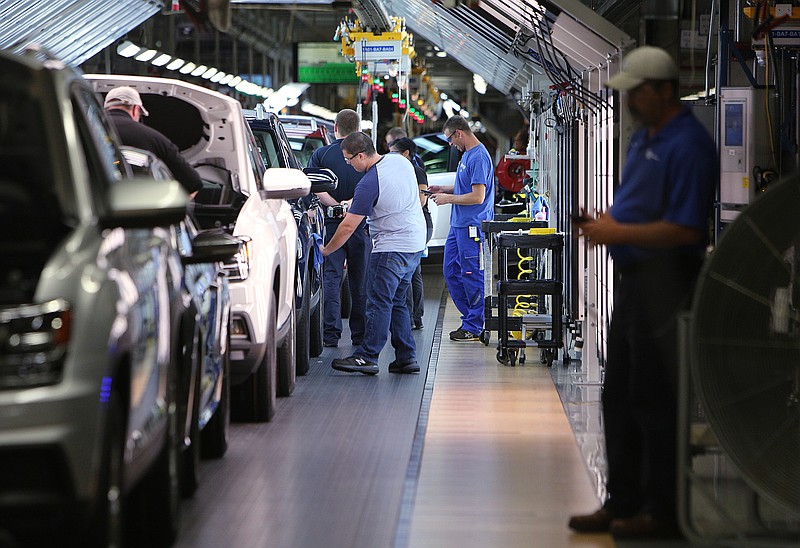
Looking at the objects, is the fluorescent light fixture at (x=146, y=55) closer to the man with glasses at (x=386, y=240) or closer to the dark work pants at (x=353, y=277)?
the dark work pants at (x=353, y=277)

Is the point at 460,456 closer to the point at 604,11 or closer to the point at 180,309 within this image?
the point at 180,309

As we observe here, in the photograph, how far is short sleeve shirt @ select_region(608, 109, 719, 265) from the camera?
196 inches

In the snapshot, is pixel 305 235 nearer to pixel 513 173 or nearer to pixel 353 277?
pixel 353 277

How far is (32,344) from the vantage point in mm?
3477

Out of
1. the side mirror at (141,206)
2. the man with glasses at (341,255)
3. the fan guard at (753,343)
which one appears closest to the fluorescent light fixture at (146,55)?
the man with glasses at (341,255)

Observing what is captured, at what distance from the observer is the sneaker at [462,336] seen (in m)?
12.2

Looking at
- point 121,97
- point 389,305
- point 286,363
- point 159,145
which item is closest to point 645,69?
point 159,145

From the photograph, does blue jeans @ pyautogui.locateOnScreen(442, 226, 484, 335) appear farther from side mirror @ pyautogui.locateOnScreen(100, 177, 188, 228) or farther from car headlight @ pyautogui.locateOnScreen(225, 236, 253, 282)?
side mirror @ pyautogui.locateOnScreen(100, 177, 188, 228)

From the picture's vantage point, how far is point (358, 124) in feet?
40.7

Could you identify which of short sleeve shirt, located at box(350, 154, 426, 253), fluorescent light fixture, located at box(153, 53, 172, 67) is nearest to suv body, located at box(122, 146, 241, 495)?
short sleeve shirt, located at box(350, 154, 426, 253)

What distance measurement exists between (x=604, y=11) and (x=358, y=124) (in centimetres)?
254

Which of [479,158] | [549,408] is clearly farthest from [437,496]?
[479,158]

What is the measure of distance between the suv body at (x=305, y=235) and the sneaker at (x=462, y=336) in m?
1.45

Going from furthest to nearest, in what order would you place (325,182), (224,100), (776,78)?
(325,182)
(776,78)
(224,100)
